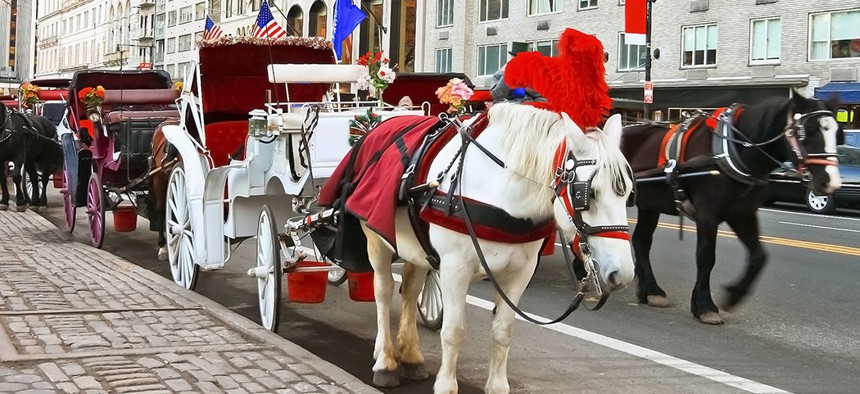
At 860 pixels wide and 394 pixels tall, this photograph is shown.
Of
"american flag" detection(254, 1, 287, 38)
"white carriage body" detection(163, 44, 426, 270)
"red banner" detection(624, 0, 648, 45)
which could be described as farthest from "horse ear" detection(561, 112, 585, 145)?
"red banner" detection(624, 0, 648, 45)

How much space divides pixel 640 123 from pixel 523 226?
5476 mm

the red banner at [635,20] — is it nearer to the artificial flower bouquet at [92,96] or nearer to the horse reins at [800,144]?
the artificial flower bouquet at [92,96]

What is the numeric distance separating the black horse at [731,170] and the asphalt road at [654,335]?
0.36 m

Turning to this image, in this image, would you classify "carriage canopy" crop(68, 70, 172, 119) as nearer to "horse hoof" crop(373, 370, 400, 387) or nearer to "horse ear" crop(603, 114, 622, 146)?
"horse hoof" crop(373, 370, 400, 387)

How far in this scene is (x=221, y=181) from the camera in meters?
8.90

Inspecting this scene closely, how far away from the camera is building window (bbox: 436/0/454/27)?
4666 centimetres

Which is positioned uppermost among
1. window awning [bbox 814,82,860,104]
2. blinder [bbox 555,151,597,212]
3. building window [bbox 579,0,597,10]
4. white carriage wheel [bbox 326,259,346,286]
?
building window [bbox 579,0,597,10]

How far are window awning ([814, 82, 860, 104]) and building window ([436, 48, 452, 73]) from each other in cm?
2031

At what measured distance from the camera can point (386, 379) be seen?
6.33m

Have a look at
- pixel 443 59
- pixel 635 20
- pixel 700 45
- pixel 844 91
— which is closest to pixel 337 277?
pixel 635 20

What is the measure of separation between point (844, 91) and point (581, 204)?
26.3m

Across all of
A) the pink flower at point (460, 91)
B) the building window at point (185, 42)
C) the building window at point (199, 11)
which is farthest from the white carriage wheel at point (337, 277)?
the building window at point (185, 42)

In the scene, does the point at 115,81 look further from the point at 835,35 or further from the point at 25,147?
the point at 835,35

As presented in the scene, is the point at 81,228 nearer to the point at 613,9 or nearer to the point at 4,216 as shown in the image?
the point at 4,216
